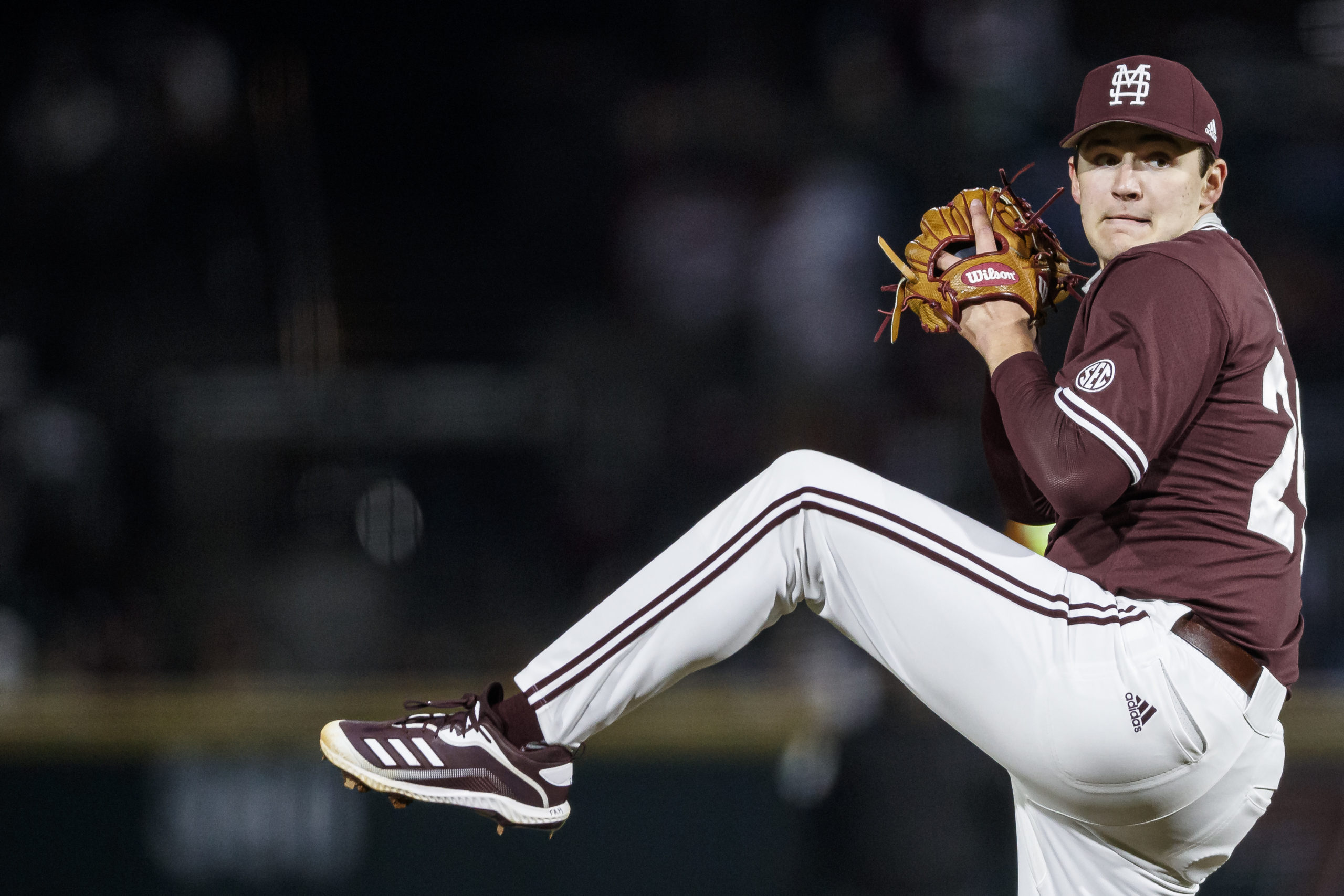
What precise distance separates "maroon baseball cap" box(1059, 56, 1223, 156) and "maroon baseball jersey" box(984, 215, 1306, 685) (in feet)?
0.46

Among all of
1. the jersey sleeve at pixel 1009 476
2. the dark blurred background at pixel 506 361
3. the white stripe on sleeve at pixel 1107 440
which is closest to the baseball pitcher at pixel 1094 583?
the white stripe on sleeve at pixel 1107 440

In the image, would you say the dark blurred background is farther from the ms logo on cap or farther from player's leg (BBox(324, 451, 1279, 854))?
the ms logo on cap

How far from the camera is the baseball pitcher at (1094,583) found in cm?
144

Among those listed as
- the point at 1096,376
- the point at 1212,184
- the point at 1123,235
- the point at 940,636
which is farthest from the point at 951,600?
the point at 1212,184

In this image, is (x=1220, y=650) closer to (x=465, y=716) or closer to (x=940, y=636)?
(x=940, y=636)

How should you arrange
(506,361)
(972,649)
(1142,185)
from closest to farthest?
(972,649)
(1142,185)
(506,361)

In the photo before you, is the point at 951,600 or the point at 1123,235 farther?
the point at 1123,235

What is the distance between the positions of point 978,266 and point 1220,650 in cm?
56

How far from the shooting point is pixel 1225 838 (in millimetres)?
1582

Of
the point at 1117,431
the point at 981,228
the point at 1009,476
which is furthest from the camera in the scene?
the point at 1009,476

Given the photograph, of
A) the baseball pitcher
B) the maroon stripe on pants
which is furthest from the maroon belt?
the maroon stripe on pants

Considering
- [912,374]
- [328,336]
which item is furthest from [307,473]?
[912,374]

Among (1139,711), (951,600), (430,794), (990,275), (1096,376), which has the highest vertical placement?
(990,275)

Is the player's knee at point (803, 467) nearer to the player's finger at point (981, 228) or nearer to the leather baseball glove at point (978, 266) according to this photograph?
the leather baseball glove at point (978, 266)
